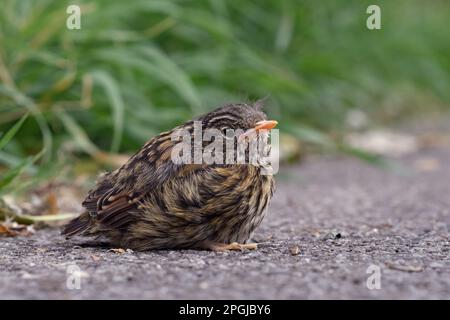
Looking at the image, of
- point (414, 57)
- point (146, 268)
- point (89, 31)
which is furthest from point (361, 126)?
point (146, 268)

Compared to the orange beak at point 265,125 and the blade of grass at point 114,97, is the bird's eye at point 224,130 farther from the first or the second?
the blade of grass at point 114,97

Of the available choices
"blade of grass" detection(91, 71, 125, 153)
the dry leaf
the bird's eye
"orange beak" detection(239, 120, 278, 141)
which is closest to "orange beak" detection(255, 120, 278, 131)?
"orange beak" detection(239, 120, 278, 141)

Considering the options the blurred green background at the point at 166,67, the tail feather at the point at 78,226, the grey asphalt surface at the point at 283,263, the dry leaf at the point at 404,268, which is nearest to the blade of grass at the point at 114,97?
the blurred green background at the point at 166,67

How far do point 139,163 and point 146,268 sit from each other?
907 millimetres

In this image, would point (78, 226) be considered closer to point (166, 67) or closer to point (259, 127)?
point (259, 127)

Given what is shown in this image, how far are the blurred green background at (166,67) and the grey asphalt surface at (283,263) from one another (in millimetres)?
895

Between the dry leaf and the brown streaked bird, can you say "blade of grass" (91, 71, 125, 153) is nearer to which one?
the brown streaked bird

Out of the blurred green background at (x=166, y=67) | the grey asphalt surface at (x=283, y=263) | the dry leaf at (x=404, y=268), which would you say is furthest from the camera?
the blurred green background at (x=166, y=67)

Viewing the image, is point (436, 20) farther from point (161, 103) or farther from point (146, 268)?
point (146, 268)

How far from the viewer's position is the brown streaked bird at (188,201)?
454cm

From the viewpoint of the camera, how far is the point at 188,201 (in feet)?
14.9

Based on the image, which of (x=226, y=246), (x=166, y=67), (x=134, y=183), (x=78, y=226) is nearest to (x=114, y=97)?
(x=166, y=67)

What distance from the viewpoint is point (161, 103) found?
322 inches

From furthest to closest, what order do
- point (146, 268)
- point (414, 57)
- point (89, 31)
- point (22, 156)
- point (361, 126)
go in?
point (414, 57), point (361, 126), point (89, 31), point (22, 156), point (146, 268)
